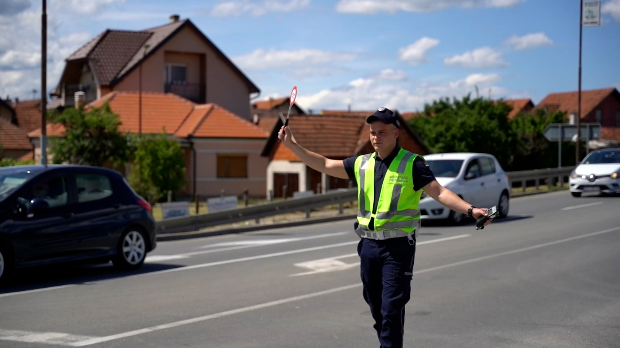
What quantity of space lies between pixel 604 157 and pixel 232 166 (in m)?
21.1

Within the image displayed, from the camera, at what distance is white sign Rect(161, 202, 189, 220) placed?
63.9 ft

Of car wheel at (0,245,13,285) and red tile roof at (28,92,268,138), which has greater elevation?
red tile roof at (28,92,268,138)

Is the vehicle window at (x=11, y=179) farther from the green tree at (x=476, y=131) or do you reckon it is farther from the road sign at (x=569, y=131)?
the green tree at (x=476, y=131)

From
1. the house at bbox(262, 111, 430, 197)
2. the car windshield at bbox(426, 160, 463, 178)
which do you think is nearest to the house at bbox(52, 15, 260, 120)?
the house at bbox(262, 111, 430, 197)

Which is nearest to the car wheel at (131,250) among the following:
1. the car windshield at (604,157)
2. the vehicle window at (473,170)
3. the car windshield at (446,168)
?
the car windshield at (446,168)

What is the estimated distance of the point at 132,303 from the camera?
9.29 metres

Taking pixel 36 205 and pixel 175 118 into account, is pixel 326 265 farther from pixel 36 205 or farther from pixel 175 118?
pixel 175 118

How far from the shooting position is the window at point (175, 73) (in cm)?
5016

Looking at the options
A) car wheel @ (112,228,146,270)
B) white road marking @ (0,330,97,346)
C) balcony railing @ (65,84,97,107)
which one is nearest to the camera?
white road marking @ (0,330,97,346)

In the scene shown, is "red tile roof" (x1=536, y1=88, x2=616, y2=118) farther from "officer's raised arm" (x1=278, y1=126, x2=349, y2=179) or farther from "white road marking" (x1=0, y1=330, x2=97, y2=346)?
"officer's raised arm" (x1=278, y1=126, x2=349, y2=179)

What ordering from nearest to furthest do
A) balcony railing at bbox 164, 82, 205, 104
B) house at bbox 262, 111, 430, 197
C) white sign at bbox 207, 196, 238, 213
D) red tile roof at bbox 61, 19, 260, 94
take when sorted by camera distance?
white sign at bbox 207, 196, 238, 213
house at bbox 262, 111, 430, 197
red tile roof at bbox 61, 19, 260, 94
balcony railing at bbox 164, 82, 205, 104

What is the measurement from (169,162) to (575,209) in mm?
18939

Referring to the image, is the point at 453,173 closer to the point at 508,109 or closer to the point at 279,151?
the point at 279,151

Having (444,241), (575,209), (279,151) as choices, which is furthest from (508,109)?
(444,241)
